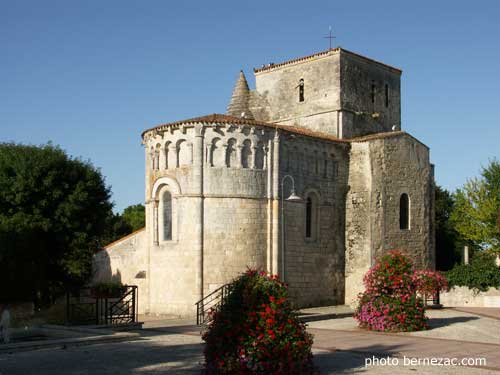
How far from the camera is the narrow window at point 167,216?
2595 centimetres

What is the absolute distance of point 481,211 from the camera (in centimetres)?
3619

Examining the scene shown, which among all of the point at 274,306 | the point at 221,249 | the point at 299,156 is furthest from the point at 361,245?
the point at 274,306

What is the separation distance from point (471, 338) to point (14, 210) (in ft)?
71.1

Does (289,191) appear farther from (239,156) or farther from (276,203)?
(239,156)

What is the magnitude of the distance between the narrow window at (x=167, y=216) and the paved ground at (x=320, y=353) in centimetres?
588

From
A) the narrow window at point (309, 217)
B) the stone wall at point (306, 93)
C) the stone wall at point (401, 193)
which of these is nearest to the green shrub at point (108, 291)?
the narrow window at point (309, 217)

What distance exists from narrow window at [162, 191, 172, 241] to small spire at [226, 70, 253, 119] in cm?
888

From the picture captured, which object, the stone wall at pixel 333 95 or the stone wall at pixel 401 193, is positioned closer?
the stone wall at pixel 401 193

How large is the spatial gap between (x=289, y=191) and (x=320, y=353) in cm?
1251

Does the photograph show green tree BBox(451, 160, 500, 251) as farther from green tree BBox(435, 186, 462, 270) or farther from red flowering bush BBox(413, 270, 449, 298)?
red flowering bush BBox(413, 270, 449, 298)

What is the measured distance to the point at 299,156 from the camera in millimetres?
27219

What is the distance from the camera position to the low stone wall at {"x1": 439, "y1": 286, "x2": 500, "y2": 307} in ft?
98.6

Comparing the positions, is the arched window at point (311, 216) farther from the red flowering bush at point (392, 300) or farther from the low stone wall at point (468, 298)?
the low stone wall at point (468, 298)

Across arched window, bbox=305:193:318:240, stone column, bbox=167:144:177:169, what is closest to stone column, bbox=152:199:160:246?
stone column, bbox=167:144:177:169
